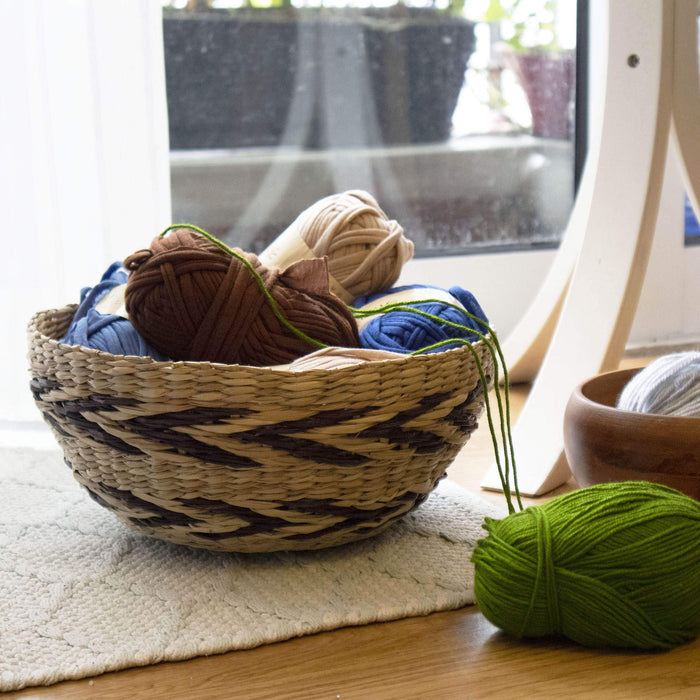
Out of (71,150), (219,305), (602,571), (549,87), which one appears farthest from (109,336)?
(549,87)

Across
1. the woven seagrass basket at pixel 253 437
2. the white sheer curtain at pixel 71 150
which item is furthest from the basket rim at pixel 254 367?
the white sheer curtain at pixel 71 150

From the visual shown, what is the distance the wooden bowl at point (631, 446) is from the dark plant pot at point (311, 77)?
0.91 meters

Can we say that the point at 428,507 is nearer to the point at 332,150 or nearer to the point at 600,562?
the point at 600,562

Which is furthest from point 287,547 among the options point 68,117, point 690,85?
point 68,117

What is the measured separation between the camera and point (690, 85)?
34.3 inches

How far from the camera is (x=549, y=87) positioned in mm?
1589

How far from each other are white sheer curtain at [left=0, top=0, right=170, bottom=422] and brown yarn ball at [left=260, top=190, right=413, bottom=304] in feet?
1.26

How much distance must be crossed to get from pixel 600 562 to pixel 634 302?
38cm

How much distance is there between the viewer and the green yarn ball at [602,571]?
22.2 inches

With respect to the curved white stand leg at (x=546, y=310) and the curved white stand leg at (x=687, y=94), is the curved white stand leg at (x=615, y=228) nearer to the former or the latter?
the curved white stand leg at (x=687, y=94)

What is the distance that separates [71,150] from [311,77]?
0.51 m

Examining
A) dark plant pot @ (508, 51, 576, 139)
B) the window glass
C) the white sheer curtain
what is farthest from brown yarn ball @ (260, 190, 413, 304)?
dark plant pot @ (508, 51, 576, 139)

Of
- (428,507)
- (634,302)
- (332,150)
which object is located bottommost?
(428,507)

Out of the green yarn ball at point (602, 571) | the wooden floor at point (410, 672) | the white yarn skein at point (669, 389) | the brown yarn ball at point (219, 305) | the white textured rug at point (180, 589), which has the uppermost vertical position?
the brown yarn ball at point (219, 305)
